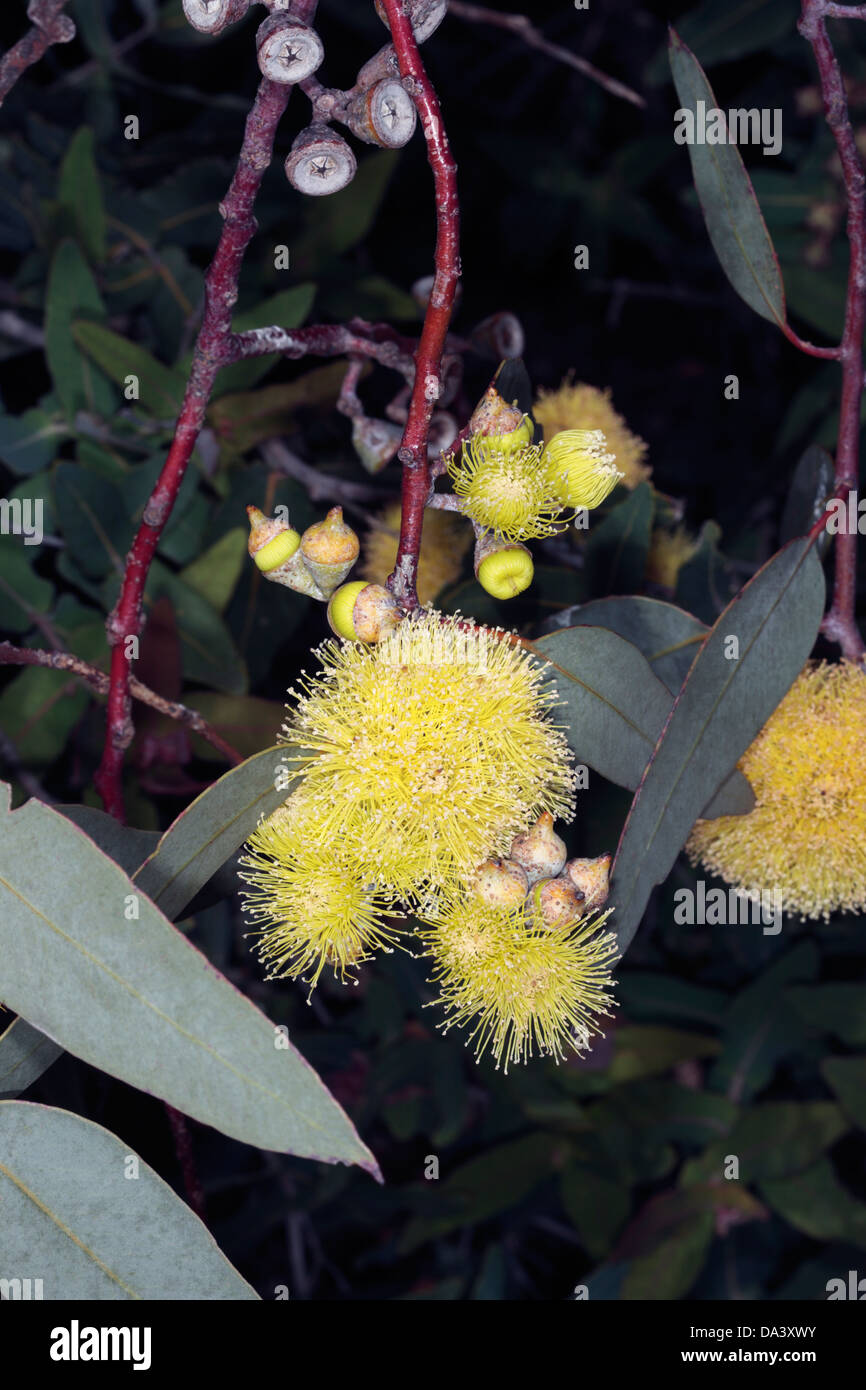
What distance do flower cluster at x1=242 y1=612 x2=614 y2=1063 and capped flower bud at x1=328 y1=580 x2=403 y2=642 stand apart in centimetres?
1

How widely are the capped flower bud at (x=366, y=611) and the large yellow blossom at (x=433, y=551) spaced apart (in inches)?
16.8

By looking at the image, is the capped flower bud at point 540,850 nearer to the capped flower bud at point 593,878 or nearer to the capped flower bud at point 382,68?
the capped flower bud at point 593,878

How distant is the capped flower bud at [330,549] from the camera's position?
80cm

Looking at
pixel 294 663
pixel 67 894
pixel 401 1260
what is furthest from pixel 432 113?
pixel 401 1260

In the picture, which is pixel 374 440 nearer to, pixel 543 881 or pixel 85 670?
pixel 85 670

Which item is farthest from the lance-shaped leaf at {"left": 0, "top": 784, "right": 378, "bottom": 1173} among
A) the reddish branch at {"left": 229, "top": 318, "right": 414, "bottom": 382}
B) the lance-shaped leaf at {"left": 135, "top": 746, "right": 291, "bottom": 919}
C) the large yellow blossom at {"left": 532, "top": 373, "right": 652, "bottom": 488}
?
the large yellow blossom at {"left": 532, "top": 373, "right": 652, "bottom": 488}

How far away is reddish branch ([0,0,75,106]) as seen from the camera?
3.18ft

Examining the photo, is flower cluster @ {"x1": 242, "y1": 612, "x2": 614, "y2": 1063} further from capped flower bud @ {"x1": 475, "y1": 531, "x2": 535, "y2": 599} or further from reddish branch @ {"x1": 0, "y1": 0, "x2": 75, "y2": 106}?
reddish branch @ {"x1": 0, "y1": 0, "x2": 75, "y2": 106}

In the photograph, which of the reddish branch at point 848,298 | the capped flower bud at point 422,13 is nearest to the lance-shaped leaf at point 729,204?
the reddish branch at point 848,298

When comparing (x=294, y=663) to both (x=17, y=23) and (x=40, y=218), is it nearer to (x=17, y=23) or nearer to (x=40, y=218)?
(x=40, y=218)

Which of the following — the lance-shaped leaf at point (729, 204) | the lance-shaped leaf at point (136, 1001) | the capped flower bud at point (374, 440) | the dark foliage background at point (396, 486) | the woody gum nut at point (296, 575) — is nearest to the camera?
the lance-shaped leaf at point (136, 1001)

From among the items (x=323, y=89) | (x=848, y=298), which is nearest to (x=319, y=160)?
(x=323, y=89)

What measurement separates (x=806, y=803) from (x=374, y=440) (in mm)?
512

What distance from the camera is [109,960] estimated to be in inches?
29.8
